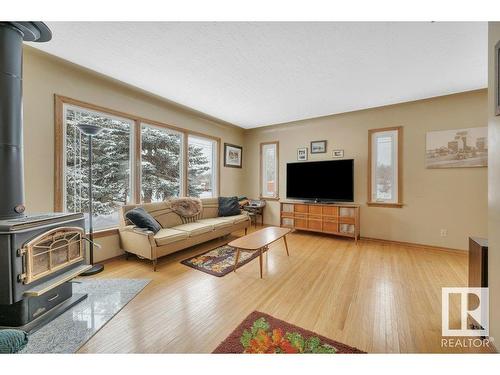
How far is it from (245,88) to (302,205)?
2.56 meters

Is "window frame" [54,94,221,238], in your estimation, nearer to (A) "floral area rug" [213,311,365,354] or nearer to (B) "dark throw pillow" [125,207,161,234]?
(B) "dark throw pillow" [125,207,161,234]

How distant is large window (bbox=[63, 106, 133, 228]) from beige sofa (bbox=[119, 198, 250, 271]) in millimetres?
318

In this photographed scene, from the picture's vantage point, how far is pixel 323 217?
4.09m

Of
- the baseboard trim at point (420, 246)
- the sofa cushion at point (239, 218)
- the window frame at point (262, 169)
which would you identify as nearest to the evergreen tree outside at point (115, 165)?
the sofa cushion at point (239, 218)

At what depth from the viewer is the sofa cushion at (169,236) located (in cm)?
266

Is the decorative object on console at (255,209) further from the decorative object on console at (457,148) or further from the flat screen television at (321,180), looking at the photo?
the decorative object on console at (457,148)

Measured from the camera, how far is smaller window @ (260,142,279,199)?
16.9 ft

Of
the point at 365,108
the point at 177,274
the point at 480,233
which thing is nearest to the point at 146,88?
the point at 177,274

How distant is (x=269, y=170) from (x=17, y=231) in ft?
14.6

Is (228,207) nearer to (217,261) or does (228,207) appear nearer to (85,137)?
(217,261)

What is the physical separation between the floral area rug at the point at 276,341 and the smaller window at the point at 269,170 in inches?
145

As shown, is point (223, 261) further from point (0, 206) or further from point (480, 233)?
point (480, 233)

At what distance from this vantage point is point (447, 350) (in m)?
1.36

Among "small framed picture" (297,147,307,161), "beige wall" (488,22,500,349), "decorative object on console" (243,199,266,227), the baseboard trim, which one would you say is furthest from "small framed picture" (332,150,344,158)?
"beige wall" (488,22,500,349)
